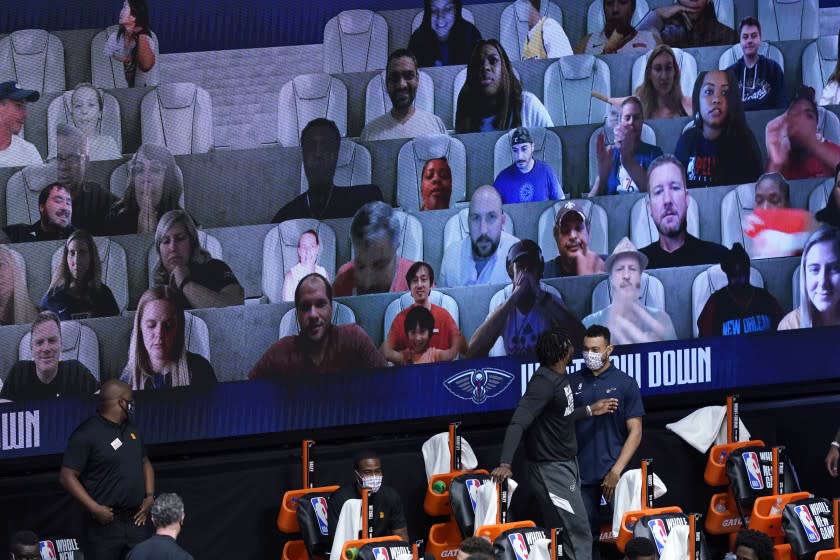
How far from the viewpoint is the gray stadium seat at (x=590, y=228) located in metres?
10.4

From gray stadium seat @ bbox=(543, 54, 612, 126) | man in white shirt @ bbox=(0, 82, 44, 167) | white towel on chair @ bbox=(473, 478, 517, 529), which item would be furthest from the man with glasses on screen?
gray stadium seat @ bbox=(543, 54, 612, 126)

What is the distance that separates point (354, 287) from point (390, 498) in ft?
5.05

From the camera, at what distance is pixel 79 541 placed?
358 inches

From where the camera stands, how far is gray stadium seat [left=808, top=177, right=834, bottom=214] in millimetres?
11070

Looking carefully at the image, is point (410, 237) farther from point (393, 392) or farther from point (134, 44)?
point (134, 44)

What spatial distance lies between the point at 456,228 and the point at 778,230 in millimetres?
2485

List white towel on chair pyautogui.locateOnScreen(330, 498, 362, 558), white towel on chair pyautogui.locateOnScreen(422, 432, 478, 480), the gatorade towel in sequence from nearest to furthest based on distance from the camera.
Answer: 1. white towel on chair pyautogui.locateOnScreen(330, 498, 362, 558)
2. white towel on chair pyautogui.locateOnScreen(422, 432, 478, 480)
3. the gatorade towel

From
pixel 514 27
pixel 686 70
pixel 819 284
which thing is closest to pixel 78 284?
pixel 514 27

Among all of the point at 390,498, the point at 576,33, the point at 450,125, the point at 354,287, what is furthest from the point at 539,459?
the point at 576,33

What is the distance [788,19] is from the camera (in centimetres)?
1095

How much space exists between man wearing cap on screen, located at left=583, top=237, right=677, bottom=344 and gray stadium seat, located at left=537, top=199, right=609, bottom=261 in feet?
0.44

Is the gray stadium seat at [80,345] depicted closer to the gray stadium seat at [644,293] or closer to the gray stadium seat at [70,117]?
the gray stadium seat at [70,117]

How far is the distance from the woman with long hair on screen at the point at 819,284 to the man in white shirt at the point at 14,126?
5.42m

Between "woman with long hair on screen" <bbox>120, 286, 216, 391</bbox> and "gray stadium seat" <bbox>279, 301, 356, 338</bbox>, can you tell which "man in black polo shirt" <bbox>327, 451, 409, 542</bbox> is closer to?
"gray stadium seat" <bbox>279, 301, 356, 338</bbox>
